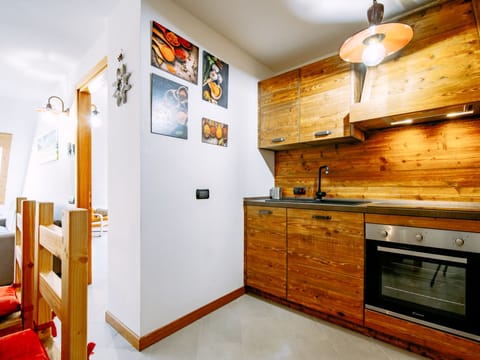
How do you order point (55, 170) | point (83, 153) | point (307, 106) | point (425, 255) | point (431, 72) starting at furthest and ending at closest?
point (55, 170), point (83, 153), point (307, 106), point (431, 72), point (425, 255)

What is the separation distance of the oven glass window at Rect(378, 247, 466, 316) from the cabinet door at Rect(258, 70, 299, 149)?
1312 mm

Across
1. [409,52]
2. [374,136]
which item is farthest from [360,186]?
[409,52]

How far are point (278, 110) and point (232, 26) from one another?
879 mm

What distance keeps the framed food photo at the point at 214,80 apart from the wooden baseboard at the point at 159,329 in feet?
5.94

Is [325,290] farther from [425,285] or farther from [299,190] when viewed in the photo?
[299,190]

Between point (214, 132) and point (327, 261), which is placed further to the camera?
point (214, 132)

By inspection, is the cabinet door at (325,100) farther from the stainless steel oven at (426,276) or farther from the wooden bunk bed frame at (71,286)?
the wooden bunk bed frame at (71,286)

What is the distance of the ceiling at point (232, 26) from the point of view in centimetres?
184

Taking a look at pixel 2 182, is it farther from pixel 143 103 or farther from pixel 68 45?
pixel 143 103

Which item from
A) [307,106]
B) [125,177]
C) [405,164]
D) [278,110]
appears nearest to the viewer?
[125,177]

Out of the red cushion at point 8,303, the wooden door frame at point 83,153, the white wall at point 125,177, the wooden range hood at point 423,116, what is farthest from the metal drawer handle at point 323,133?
the wooden door frame at point 83,153

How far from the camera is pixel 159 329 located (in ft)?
5.56

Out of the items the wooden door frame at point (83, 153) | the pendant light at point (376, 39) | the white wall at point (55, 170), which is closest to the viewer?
the pendant light at point (376, 39)

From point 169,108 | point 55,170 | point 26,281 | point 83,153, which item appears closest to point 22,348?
point 26,281
